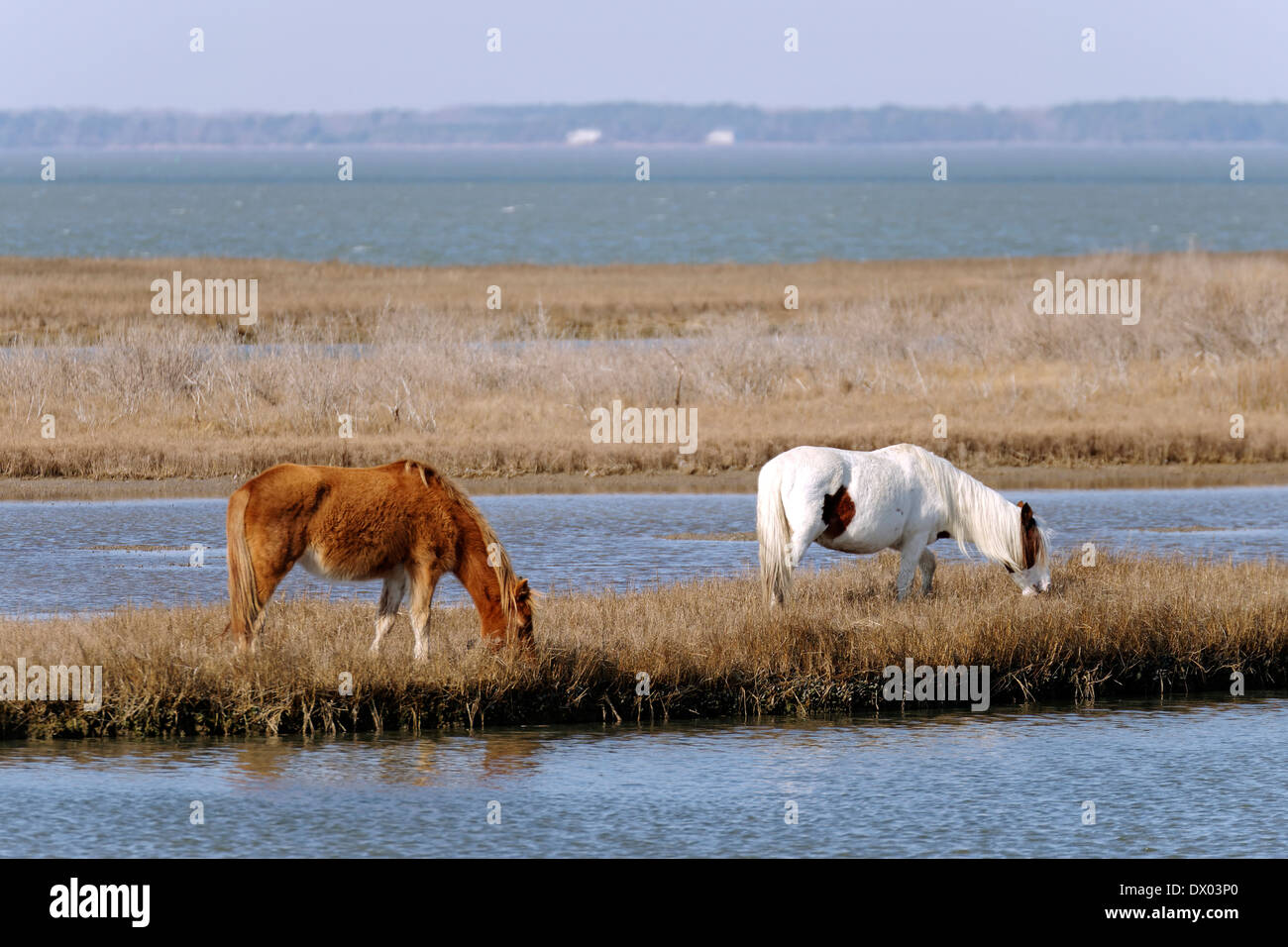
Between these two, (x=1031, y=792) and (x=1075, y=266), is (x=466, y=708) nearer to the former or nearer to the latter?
(x=1031, y=792)

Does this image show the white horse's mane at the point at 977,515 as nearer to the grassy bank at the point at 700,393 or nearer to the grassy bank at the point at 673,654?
the grassy bank at the point at 673,654

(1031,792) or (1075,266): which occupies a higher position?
(1075,266)

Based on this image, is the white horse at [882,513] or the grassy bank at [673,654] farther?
the white horse at [882,513]

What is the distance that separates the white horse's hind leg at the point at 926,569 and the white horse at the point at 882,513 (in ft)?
0.14

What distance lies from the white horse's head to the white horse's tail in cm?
212

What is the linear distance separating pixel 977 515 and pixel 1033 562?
2.45 ft

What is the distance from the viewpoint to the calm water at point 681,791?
34.9 feet

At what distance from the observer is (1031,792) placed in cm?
1180

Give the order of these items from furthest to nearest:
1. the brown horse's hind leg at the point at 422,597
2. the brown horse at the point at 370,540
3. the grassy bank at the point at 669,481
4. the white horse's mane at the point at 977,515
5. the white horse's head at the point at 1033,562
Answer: the grassy bank at the point at 669,481, the white horse's head at the point at 1033,562, the white horse's mane at the point at 977,515, the brown horse's hind leg at the point at 422,597, the brown horse at the point at 370,540

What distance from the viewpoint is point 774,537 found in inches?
594

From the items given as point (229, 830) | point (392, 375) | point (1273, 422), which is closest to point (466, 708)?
point (229, 830)

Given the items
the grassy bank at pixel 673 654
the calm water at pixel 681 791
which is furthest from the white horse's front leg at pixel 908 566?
the calm water at pixel 681 791

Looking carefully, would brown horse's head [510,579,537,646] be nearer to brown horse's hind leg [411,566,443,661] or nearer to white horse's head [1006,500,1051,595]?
brown horse's hind leg [411,566,443,661]
